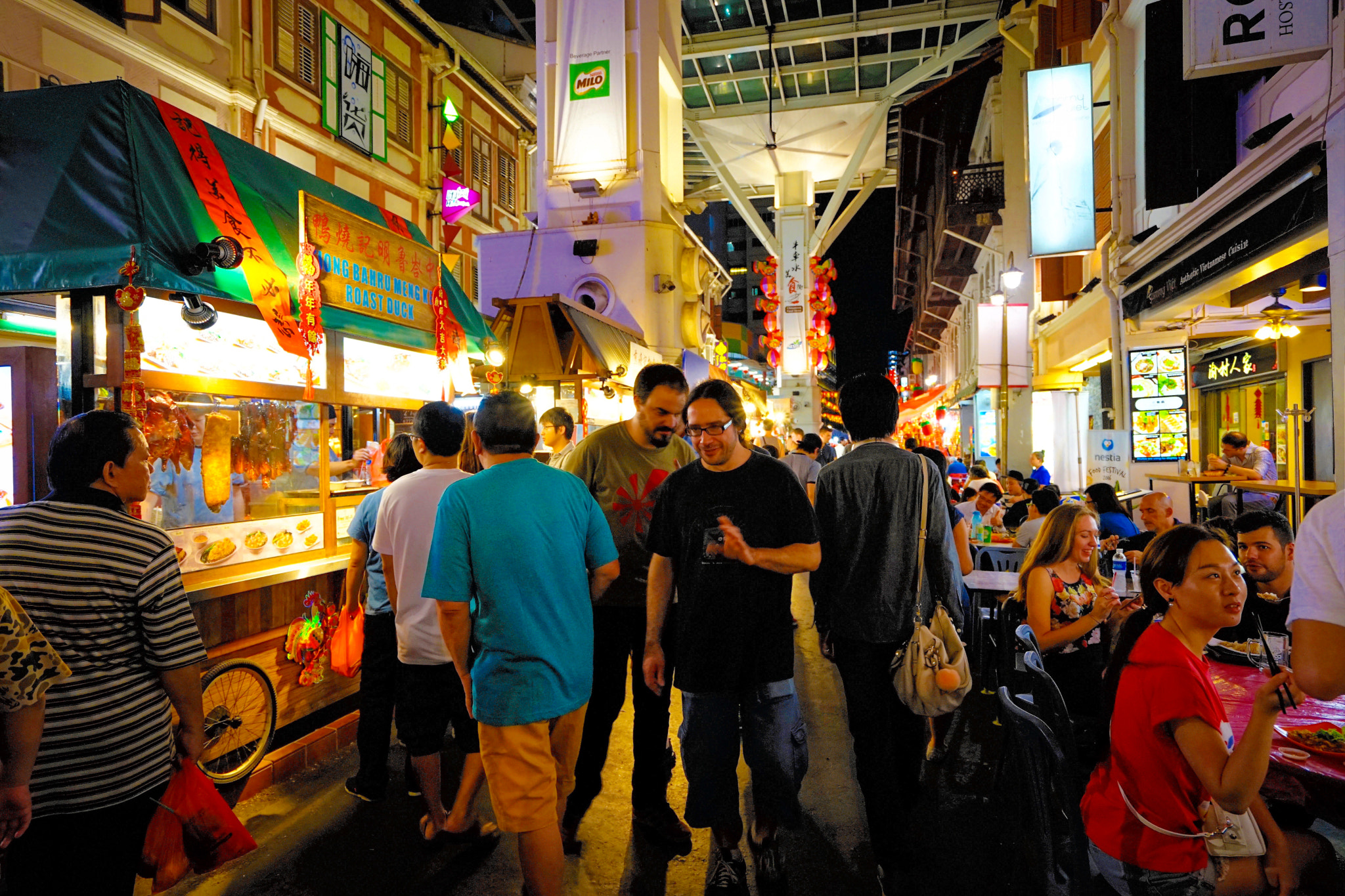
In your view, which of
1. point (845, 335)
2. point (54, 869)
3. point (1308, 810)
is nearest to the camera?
point (54, 869)

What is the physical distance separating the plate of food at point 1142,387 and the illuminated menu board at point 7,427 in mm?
11890

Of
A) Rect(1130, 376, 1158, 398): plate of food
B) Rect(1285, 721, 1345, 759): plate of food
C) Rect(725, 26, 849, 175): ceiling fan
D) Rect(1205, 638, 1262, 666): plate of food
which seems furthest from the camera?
Rect(725, 26, 849, 175): ceiling fan

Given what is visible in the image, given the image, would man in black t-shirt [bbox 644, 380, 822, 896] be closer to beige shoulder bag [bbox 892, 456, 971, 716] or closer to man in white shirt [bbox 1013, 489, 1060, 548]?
beige shoulder bag [bbox 892, 456, 971, 716]

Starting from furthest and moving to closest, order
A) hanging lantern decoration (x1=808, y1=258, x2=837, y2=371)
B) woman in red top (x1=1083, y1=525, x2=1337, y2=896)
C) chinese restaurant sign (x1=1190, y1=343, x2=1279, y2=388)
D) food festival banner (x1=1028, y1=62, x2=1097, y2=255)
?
hanging lantern decoration (x1=808, y1=258, x2=837, y2=371)
chinese restaurant sign (x1=1190, y1=343, x2=1279, y2=388)
food festival banner (x1=1028, y1=62, x2=1097, y2=255)
woman in red top (x1=1083, y1=525, x2=1337, y2=896)

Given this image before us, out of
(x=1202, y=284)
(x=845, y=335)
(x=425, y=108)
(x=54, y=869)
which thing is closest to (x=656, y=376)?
(x=54, y=869)

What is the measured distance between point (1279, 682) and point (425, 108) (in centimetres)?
1750

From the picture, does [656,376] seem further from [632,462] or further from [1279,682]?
[1279,682]

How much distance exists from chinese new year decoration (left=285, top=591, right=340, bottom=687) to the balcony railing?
50.0 feet

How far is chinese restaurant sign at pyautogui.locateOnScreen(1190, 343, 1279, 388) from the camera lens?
12.2 metres

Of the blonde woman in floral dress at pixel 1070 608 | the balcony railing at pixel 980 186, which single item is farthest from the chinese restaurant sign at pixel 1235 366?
the blonde woman in floral dress at pixel 1070 608

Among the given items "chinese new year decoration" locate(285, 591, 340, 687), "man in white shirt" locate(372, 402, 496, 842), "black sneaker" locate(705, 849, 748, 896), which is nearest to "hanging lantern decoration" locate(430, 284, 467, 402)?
"chinese new year decoration" locate(285, 591, 340, 687)

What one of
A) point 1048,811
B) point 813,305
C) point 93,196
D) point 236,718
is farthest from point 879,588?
point 813,305

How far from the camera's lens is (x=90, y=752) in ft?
7.19

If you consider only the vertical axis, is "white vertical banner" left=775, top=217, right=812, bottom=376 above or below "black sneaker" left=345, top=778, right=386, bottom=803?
above
